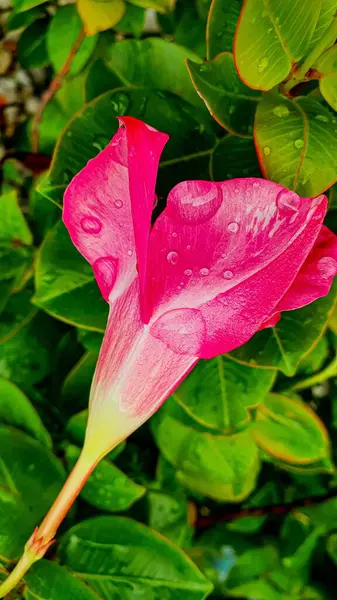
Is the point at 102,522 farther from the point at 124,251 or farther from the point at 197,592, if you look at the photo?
the point at 124,251

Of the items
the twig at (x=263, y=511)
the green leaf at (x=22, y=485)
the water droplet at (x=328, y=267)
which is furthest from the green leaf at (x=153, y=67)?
the twig at (x=263, y=511)

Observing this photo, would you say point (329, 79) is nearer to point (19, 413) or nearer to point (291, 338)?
point (291, 338)

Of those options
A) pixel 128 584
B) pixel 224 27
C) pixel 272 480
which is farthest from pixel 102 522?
pixel 224 27

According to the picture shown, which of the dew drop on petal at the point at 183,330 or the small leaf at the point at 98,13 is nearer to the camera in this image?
the dew drop on petal at the point at 183,330

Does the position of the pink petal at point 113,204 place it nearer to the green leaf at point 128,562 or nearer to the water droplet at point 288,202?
the water droplet at point 288,202

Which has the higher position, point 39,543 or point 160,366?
point 160,366

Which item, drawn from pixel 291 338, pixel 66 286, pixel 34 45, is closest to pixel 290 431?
pixel 291 338

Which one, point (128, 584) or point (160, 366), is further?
point (128, 584)
